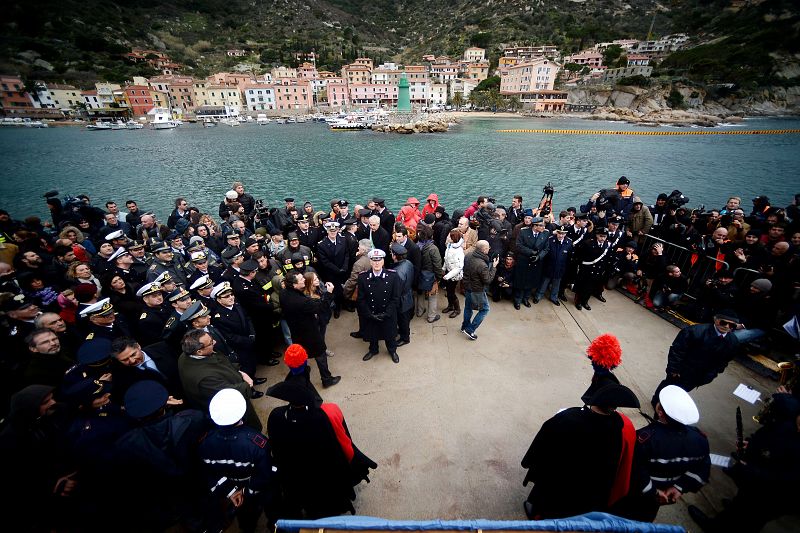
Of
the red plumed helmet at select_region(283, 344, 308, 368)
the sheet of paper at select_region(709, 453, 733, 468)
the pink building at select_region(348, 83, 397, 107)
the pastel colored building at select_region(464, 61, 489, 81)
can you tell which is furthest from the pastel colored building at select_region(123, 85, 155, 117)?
the sheet of paper at select_region(709, 453, 733, 468)

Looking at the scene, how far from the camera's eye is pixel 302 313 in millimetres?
4312

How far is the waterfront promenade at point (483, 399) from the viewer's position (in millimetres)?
3209

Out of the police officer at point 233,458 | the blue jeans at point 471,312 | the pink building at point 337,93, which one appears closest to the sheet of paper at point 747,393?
the blue jeans at point 471,312

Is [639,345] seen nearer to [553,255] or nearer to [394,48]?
[553,255]

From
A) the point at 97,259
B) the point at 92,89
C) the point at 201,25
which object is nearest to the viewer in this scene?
the point at 97,259

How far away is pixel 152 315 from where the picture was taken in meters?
4.00

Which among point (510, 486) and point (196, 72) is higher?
point (196, 72)

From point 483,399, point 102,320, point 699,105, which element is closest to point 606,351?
point 483,399

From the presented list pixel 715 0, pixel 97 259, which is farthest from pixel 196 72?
pixel 715 0

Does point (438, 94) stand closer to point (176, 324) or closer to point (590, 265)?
point (590, 265)

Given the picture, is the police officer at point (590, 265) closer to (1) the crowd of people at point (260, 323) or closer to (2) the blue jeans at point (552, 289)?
(1) the crowd of people at point (260, 323)

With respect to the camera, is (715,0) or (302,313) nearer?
(302,313)

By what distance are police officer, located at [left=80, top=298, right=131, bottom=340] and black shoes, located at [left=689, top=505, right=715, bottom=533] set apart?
250 inches

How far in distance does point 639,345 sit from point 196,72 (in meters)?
150
